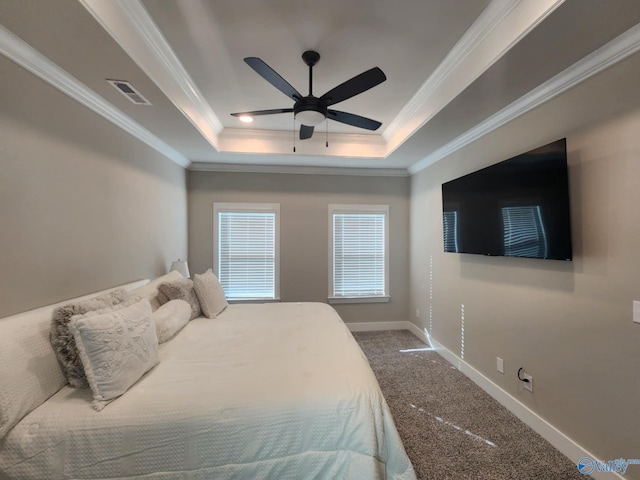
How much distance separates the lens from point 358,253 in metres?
4.44

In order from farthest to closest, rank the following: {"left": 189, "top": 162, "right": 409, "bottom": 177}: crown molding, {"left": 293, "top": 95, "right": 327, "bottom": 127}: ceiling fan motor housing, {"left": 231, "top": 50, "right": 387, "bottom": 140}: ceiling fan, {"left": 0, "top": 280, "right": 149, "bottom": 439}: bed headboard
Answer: {"left": 189, "top": 162, "right": 409, "bottom": 177}: crown molding, {"left": 293, "top": 95, "right": 327, "bottom": 127}: ceiling fan motor housing, {"left": 231, "top": 50, "right": 387, "bottom": 140}: ceiling fan, {"left": 0, "top": 280, "right": 149, "bottom": 439}: bed headboard

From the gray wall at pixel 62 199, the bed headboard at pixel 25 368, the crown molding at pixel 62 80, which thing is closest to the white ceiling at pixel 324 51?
the crown molding at pixel 62 80

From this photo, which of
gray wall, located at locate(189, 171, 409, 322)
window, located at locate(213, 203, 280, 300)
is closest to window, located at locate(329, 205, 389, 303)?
gray wall, located at locate(189, 171, 409, 322)

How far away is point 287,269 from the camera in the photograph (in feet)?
14.0

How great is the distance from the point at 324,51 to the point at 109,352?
2388 mm

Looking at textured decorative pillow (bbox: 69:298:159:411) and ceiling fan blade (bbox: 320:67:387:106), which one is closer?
textured decorative pillow (bbox: 69:298:159:411)

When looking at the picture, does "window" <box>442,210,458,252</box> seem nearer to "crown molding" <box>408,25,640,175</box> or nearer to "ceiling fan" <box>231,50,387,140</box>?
"crown molding" <box>408,25,640,175</box>

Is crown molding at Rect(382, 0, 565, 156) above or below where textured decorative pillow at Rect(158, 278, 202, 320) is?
above

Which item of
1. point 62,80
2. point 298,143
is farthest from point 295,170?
point 62,80

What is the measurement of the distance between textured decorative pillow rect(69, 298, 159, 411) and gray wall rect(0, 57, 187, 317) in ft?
1.99

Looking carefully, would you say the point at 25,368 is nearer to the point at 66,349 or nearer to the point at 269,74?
the point at 66,349

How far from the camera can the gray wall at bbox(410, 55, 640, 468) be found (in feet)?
5.08

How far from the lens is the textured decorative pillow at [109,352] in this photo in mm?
1295

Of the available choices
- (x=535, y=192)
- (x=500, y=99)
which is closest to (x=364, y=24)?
(x=500, y=99)
